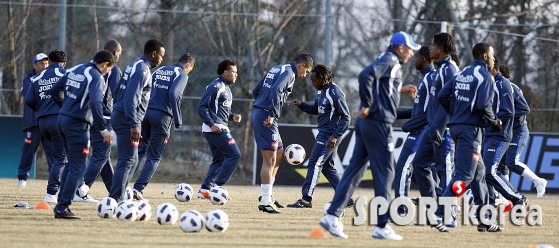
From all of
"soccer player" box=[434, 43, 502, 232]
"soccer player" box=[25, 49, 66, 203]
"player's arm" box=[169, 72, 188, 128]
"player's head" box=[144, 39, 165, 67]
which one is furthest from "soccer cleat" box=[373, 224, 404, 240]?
"soccer player" box=[25, 49, 66, 203]

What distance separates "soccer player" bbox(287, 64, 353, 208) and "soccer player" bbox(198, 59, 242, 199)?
1.26 m

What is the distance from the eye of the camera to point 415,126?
1049cm

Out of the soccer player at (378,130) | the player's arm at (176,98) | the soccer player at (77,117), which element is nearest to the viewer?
the soccer player at (378,130)

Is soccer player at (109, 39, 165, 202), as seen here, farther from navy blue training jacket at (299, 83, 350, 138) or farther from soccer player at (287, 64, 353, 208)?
navy blue training jacket at (299, 83, 350, 138)

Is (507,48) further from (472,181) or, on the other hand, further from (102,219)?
(102,219)

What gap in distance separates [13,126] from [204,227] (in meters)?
10.8

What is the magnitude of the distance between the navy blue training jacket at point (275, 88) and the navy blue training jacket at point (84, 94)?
2.78m

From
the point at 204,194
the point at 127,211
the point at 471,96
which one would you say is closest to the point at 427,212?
the point at 471,96

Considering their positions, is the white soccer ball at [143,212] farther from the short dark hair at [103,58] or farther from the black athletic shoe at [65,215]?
the short dark hair at [103,58]

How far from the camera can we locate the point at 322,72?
12352 millimetres

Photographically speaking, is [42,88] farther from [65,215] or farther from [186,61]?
[65,215]

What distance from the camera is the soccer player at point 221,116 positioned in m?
12.9

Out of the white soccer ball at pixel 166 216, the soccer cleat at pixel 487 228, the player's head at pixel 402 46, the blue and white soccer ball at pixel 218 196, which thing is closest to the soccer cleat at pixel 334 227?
the white soccer ball at pixel 166 216

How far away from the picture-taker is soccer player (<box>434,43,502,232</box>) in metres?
9.09
